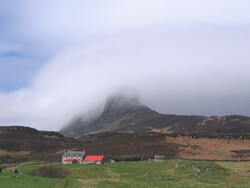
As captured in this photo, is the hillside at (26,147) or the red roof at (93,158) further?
the hillside at (26,147)

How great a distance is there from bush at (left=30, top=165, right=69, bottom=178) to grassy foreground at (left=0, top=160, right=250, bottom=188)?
1671mm

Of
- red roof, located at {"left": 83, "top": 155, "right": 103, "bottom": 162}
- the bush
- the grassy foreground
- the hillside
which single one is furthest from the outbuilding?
the hillside

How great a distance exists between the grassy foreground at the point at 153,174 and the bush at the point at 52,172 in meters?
1.67

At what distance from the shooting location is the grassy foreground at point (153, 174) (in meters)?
71.4

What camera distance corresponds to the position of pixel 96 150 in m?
133

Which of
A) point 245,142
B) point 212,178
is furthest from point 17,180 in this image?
point 245,142

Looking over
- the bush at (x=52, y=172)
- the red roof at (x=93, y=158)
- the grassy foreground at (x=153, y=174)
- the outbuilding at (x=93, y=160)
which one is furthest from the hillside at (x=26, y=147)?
the grassy foreground at (x=153, y=174)

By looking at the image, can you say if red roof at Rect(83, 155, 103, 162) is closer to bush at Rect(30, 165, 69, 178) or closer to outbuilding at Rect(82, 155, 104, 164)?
outbuilding at Rect(82, 155, 104, 164)

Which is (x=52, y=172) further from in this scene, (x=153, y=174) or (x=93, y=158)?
(x=93, y=158)

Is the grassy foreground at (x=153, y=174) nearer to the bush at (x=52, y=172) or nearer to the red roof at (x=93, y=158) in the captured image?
the bush at (x=52, y=172)

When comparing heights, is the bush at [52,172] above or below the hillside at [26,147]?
below

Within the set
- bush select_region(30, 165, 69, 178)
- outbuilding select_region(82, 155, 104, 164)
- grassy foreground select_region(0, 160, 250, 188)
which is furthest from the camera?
outbuilding select_region(82, 155, 104, 164)

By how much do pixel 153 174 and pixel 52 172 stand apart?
70.2 feet

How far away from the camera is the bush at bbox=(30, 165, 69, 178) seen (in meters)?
85.2
